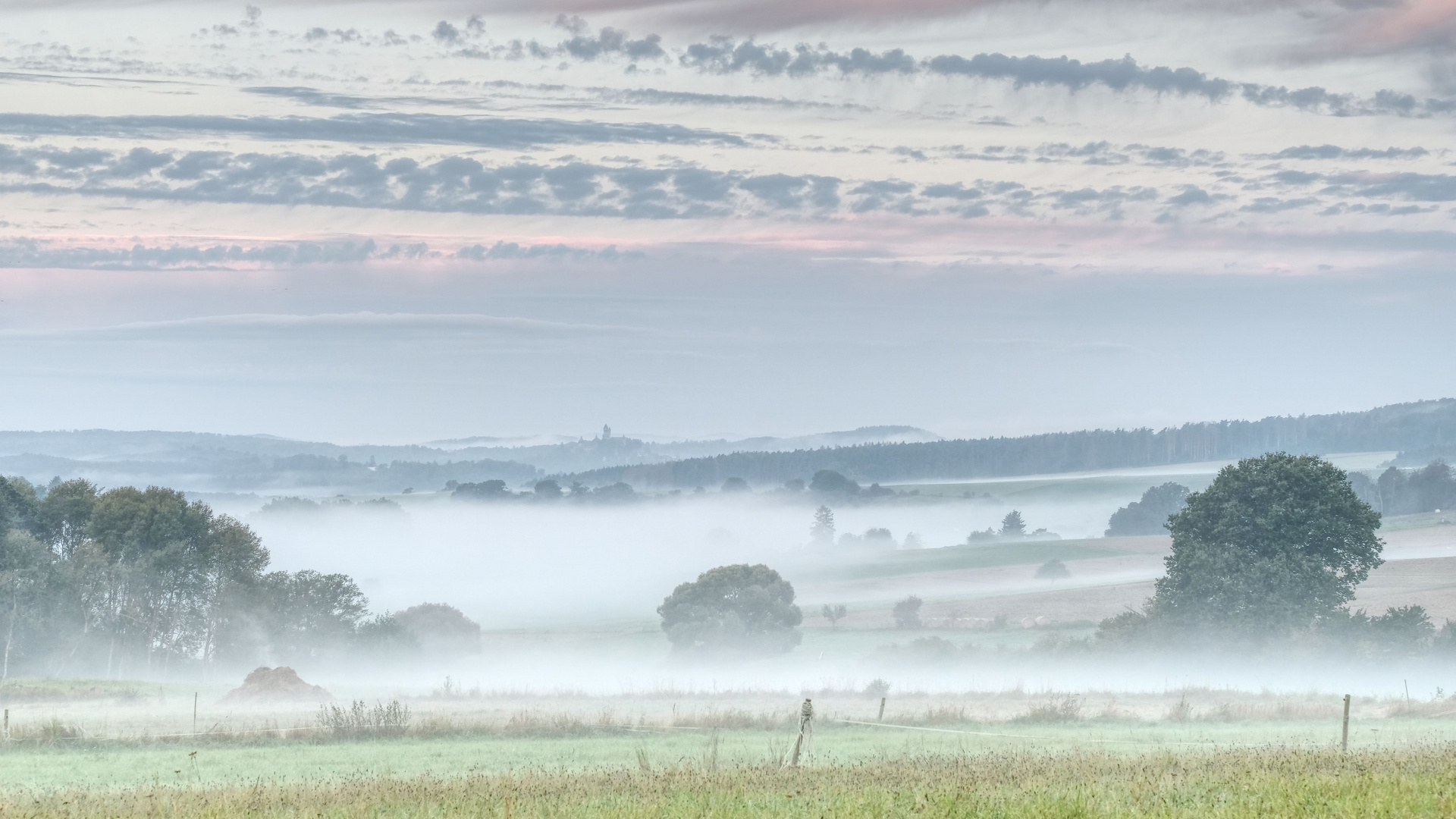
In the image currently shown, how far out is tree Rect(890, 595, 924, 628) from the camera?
135 m

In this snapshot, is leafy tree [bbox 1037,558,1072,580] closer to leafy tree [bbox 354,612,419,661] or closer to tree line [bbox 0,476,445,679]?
leafy tree [bbox 354,612,419,661]

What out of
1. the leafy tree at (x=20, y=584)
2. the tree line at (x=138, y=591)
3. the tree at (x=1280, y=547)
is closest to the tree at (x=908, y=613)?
the tree line at (x=138, y=591)

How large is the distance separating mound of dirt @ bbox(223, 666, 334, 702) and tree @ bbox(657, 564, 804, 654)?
4492cm

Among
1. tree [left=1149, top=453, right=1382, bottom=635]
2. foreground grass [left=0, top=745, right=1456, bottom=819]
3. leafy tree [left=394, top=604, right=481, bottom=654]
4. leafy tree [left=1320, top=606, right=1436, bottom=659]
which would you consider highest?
tree [left=1149, top=453, right=1382, bottom=635]

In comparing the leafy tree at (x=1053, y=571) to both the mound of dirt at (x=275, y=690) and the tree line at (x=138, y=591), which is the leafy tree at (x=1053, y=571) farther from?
the mound of dirt at (x=275, y=690)

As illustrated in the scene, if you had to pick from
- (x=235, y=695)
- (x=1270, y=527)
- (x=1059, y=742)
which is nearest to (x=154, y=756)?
(x=1059, y=742)

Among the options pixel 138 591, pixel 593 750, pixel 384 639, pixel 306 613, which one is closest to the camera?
pixel 593 750

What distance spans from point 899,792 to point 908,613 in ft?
392

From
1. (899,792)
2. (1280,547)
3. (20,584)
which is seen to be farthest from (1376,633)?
(20,584)

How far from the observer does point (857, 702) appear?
56.4 metres

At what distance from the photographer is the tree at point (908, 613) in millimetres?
134750

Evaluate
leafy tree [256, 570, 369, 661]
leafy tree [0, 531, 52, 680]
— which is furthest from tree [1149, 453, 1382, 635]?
leafy tree [0, 531, 52, 680]

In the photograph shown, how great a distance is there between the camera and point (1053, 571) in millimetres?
166250

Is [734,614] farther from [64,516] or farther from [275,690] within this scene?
[64,516]
